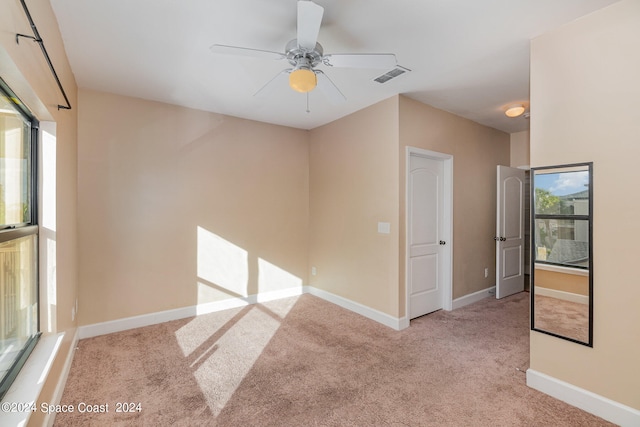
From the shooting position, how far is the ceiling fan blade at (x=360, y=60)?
194 centimetres

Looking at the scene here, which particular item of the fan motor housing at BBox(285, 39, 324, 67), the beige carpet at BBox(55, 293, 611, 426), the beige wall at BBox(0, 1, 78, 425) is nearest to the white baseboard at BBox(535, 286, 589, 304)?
the beige carpet at BBox(55, 293, 611, 426)

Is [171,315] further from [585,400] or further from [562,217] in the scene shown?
[562,217]

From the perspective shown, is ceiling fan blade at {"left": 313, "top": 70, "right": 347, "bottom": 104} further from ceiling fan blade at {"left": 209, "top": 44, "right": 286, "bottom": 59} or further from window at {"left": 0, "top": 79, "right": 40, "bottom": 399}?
window at {"left": 0, "top": 79, "right": 40, "bottom": 399}

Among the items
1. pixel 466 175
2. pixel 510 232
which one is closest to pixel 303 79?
pixel 466 175

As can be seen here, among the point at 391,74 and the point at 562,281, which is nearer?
the point at 562,281

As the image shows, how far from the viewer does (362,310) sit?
149 inches

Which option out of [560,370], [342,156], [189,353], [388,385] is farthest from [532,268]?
[189,353]

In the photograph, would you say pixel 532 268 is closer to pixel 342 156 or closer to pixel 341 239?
pixel 341 239

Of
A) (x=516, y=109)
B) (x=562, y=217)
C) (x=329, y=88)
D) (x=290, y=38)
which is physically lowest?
(x=562, y=217)

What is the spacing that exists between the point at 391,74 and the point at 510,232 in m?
3.18

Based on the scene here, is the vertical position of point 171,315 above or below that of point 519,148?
below

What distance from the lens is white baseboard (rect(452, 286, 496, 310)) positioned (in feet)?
13.1

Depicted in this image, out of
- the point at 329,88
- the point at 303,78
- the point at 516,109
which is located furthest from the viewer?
the point at 516,109

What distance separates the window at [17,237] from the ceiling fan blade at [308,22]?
61.2 inches
